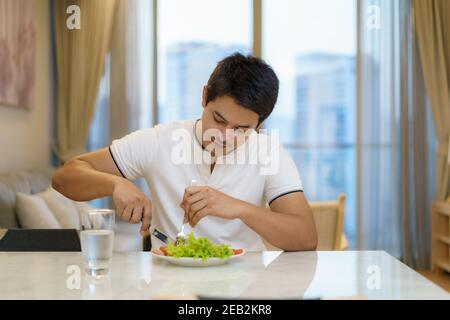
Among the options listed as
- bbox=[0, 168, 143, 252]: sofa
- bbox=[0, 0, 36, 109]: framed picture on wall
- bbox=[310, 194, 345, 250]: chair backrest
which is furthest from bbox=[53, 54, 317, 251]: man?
bbox=[0, 0, 36, 109]: framed picture on wall

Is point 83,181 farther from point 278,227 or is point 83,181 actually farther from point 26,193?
point 26,193

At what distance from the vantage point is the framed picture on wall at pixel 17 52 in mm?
3377

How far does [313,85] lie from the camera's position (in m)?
4.68

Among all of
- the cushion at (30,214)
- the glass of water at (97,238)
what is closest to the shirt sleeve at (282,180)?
the glass of water at (97,238)

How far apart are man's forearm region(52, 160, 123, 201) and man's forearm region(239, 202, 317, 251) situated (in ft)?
1.14

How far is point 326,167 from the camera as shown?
15.5 feet

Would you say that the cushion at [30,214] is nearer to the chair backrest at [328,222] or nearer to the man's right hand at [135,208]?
the chair backrest at [328,222]

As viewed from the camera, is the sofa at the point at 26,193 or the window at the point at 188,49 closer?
the sofa at the point at 26,193

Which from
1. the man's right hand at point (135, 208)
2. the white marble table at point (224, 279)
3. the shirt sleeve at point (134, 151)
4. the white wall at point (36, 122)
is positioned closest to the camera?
the white marble table at point (224, 279)

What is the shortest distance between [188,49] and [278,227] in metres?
3.34

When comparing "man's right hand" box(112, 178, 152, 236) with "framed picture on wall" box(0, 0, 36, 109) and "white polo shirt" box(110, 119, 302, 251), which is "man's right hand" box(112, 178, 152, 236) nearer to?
"white polo shirt" box(110, 119, 302, 251)

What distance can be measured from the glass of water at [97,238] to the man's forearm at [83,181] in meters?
0.35

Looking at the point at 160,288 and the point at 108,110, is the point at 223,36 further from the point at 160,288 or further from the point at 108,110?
the point at 160,288
